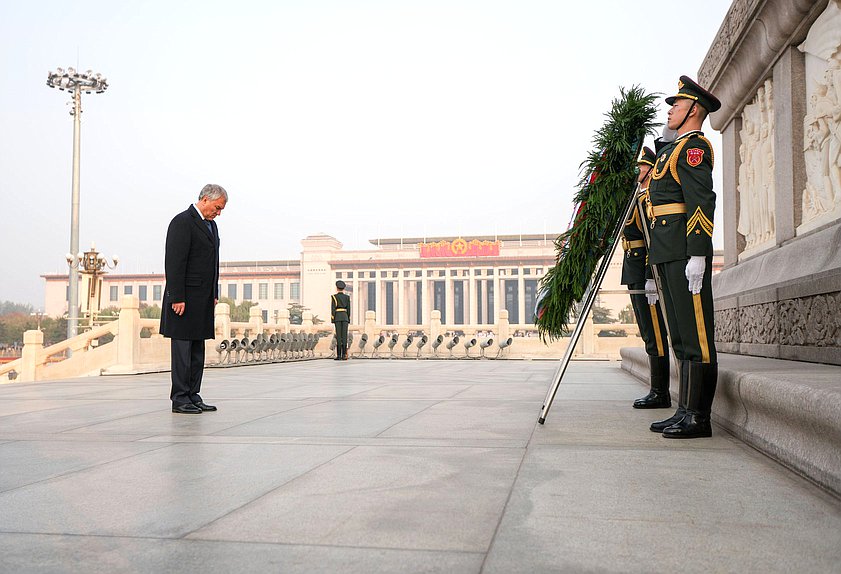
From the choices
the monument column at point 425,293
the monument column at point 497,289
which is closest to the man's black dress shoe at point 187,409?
the monument column at point 497,289

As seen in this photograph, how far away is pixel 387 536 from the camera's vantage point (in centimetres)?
207

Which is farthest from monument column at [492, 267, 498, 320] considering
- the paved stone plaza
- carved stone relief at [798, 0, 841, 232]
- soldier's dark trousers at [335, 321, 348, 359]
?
the paved stone plaza

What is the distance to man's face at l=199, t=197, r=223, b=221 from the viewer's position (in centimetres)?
564

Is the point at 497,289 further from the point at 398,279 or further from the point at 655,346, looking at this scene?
the point at 655,346

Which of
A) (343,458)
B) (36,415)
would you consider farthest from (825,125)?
(36,415)

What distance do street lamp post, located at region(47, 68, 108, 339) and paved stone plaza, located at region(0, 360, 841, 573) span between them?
2511cm

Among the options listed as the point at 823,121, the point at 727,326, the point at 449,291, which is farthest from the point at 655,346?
the point at 449,291

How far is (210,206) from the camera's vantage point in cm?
564

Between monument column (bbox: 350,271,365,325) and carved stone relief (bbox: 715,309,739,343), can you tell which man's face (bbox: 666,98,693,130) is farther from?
monument column (bbox: 350,271,365,325)

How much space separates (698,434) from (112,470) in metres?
2.84

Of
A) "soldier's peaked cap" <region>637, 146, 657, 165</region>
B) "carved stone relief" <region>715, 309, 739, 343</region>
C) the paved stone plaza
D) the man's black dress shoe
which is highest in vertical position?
"soldier's peaked cap" <region>637, 146, 657, 165</region>

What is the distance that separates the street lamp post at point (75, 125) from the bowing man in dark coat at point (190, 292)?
23.3 m

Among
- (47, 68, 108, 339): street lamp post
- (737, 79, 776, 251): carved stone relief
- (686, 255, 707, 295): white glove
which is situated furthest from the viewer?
(47, 68, 108, 339): street lamp post

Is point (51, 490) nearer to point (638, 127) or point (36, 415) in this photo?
point (36, 415)
